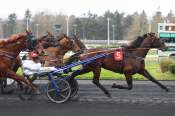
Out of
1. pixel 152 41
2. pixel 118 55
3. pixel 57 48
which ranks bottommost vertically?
pixel 57 48

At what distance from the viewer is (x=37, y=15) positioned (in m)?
98.2

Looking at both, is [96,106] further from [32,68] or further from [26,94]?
[26,94]

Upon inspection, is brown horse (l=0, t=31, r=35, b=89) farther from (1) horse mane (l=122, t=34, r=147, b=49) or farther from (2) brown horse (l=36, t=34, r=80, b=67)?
(1) horse mane (l=122, t=34, r=147, b=49)

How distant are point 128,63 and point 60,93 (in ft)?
6.75

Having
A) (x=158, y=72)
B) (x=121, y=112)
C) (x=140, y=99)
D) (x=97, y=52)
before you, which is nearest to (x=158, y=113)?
(x=121, y=112)

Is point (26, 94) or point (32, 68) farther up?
point (32, 68)

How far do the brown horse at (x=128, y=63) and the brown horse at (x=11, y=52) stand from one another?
1.63 m

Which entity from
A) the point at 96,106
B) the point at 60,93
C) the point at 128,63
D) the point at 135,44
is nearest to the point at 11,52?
the point at 60,93

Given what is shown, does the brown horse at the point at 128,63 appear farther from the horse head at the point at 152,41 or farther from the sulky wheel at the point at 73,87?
the sulky wheel at the point at 73,87

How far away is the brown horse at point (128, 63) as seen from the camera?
12391 millimetres

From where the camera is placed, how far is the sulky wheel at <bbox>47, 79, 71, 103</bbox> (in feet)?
38.7

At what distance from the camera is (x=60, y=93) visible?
11789mm

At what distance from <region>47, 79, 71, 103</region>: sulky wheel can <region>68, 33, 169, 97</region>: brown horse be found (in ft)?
2.16

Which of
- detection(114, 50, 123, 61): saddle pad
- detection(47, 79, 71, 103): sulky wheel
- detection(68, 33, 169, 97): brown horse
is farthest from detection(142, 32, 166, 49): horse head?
detection(47, 79, 71, 103): sulky wheel
